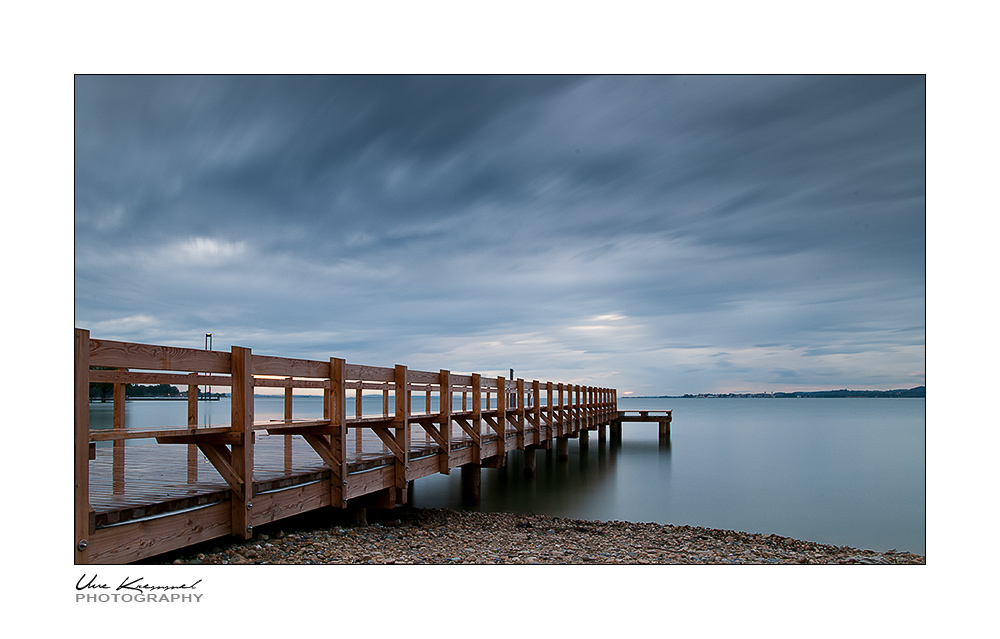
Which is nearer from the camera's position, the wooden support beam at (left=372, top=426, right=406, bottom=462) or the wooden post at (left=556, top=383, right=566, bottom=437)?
the wooden support beam at (left=372, top=426, right=406, bottom=462)

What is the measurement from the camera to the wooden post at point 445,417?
10.6 metres

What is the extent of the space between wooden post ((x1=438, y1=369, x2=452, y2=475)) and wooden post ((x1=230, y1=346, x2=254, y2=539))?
499 centimetres

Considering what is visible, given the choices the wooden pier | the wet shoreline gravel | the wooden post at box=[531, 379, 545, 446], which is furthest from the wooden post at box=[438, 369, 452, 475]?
the wooden post at box=[531, 379, 545, 446]

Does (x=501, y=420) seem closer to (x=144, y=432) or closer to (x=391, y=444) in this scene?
(x=391, y=444)

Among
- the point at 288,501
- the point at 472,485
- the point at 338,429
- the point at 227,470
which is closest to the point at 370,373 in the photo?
the point at 338,429

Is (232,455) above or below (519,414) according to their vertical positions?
above

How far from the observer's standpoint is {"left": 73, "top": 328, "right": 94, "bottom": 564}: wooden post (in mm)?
4227

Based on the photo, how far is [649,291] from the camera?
3011cm

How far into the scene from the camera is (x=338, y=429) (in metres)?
7.31

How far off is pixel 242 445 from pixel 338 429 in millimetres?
1694

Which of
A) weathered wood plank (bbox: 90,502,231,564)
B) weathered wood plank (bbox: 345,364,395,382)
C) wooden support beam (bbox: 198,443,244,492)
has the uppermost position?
weathered wood plank (bbox: 345,364,395,382)

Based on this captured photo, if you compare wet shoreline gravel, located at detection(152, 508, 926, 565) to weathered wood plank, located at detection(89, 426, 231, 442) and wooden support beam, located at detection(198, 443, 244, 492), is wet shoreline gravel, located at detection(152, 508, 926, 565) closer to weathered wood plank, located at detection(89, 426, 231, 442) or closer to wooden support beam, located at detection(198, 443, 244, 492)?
wooden support beam, located at detection(198, 443, 244, 492)
